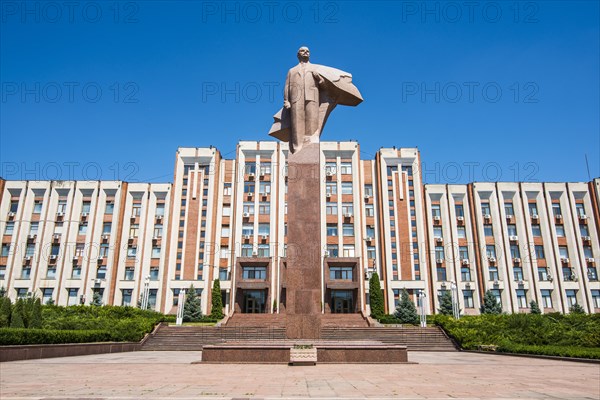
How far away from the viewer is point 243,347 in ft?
30.8

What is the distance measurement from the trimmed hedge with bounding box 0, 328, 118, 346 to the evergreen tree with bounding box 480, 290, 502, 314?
29536 mm

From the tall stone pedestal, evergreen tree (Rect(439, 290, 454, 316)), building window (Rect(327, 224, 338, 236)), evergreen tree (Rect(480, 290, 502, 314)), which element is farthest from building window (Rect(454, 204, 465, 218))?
the tall stone pedestal

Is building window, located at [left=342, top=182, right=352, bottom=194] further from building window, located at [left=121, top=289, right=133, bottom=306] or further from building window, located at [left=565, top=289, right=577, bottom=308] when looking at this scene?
building window, located at [left=121, top=289, right=133, bottom=306]

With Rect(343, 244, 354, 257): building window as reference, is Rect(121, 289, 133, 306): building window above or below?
below

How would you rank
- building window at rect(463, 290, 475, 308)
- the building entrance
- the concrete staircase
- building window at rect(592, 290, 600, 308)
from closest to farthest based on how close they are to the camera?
the concrete staircase
the building entrance
building window at rect(592, 290, 600, 308)
building window at rect(463, 290, 475, 308)

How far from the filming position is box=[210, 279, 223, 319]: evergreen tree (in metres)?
34.1

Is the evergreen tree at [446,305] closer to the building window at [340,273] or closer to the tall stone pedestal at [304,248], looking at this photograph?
Result: the building window at [340,273]

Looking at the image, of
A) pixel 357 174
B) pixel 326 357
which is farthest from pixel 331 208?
pixel 326 357

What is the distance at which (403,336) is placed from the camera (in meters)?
19.8

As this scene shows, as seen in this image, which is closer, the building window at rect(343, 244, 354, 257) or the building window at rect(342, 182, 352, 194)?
the building window at rect(343, 244, 354, 257)

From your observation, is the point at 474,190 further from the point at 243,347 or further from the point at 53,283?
the point at 53,283

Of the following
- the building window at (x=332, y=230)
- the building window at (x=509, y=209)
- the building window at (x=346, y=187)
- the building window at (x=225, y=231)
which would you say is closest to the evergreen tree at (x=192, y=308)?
the building window at (x=225, y=231)

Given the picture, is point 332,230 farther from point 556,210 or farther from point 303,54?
point 303,54

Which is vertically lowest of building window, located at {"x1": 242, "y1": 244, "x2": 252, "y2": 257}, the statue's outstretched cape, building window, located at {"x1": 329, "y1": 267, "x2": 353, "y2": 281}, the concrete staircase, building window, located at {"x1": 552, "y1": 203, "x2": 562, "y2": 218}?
the concrete staircase
